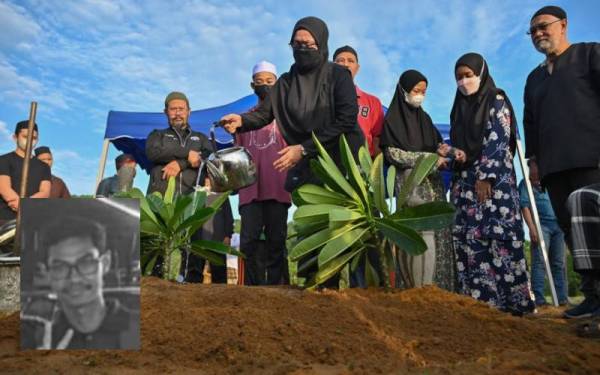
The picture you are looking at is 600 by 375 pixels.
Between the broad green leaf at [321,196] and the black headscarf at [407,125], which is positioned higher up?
the black headscarf at [407,125]

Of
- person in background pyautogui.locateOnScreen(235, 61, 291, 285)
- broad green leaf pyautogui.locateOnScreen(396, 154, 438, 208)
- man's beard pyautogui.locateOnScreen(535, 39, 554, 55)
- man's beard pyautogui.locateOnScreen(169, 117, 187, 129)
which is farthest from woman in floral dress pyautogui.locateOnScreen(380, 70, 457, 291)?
man's beard pyautogui.locateOnScreen(169, 117, 187, 129)

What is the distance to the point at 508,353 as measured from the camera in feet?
5.24

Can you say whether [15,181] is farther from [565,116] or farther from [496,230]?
[565,116]

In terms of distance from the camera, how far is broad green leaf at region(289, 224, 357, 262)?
245 cm

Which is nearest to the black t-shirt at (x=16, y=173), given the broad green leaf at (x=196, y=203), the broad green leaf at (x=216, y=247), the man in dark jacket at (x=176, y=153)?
the man in dark jacket at (x=176, y=153)

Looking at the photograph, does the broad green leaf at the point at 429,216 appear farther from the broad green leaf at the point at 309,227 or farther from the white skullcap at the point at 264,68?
the white skullcap at the point at 264,68

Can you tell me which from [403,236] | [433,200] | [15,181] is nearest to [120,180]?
[15,181]

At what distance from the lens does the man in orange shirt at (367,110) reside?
12.5ft

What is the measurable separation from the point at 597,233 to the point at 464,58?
150cm

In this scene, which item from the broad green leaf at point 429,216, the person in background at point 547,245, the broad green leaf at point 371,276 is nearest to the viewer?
the broad green leaf at point 429,216

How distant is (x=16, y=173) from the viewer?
12.5 ft

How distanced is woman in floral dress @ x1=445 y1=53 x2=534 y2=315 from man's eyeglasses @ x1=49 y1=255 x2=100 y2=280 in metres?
2.27

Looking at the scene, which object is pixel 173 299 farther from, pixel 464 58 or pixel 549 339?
pixel 464 58

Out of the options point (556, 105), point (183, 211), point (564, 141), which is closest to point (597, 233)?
point (564, 141)
